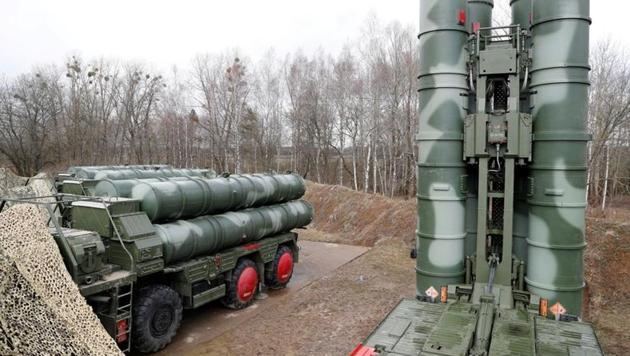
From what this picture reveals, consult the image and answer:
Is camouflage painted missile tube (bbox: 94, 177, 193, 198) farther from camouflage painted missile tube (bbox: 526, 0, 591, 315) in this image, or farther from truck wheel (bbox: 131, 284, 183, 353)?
camouflage painted missile tube (bbox: 526, 0, 591, 315)

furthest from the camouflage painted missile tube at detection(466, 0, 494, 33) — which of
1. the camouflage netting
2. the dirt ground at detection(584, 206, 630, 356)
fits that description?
the camouflage netting

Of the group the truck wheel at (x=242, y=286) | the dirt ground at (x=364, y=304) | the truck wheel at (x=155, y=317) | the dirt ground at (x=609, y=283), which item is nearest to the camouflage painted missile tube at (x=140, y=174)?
the truck wheel at (x=242, y=286)

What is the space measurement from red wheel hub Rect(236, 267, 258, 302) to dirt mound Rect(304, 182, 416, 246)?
6.36m

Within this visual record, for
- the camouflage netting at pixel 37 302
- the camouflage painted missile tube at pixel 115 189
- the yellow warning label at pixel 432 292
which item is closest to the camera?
the camouflage netting at pixel 37 302

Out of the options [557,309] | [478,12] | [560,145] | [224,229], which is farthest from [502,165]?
[224,229]

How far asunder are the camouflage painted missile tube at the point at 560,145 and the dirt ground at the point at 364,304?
6.75ft

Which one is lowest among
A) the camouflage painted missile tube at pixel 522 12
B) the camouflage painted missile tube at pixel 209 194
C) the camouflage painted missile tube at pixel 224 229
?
the camouflage painted missile tube at pixel 224 229

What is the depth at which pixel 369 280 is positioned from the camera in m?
10.3

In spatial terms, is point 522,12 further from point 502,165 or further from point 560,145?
point 502,165

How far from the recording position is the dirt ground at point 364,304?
6.93 m

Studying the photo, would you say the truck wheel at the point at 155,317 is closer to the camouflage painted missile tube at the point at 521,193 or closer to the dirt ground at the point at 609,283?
the camouflage painted missile tube at the point at 521,193

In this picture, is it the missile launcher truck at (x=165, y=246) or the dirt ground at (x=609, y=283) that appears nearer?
the missile launcher truck at (x=165, y=246)

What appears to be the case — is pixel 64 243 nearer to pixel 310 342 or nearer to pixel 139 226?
pixel 139 226

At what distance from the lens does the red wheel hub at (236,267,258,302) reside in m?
8.53
